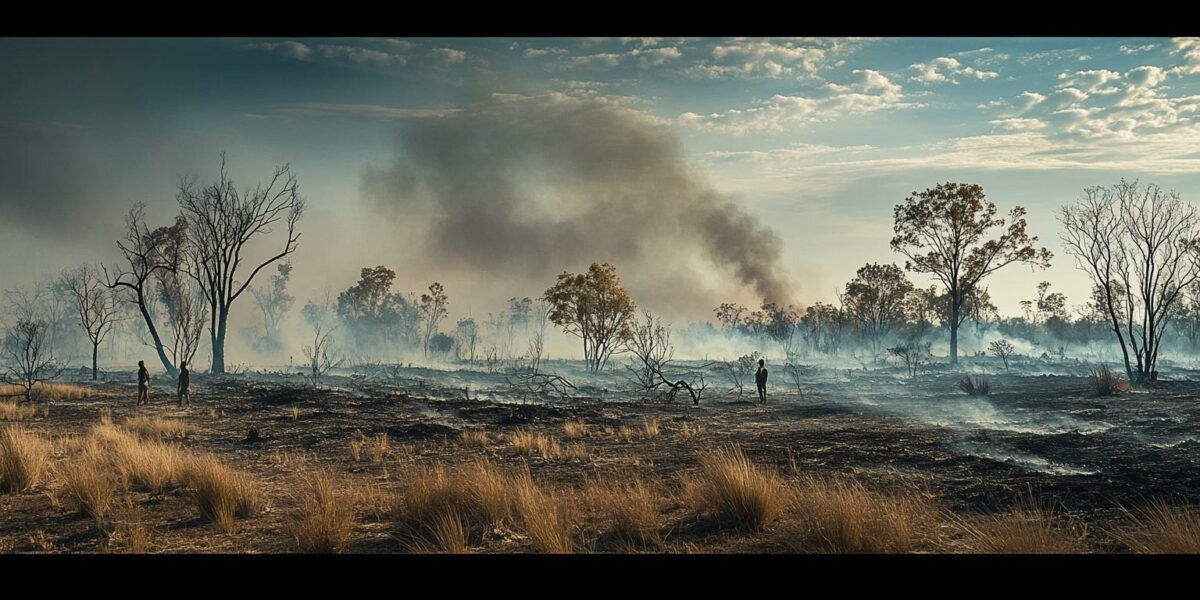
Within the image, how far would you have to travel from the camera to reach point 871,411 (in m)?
20.0

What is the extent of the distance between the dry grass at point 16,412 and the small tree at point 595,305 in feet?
99.8

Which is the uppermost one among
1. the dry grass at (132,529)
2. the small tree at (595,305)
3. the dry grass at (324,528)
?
the small tree at (595,305)

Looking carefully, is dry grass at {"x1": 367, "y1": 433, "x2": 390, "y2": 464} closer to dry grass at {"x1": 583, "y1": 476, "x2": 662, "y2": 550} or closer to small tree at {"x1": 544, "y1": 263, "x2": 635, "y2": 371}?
dry grass at {"x1": 583, "y1": 476, "x2": 662, "y2": 550}

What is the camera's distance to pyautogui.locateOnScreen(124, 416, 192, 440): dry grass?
48.2ft

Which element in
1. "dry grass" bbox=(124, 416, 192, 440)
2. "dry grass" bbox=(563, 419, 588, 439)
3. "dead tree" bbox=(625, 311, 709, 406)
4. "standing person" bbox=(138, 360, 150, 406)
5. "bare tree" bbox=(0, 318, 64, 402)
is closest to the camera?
"dry grass" bbox=(124, 416, 192, 440)

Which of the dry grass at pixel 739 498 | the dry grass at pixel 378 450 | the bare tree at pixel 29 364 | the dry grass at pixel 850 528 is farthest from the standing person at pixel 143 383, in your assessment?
the dry grass at pixel 850 528

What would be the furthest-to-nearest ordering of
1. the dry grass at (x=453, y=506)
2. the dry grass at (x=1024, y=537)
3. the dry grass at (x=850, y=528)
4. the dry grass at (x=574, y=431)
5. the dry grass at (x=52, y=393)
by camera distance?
the dry grass at (x=52, y=393) → the dry grass at (x=574, y=431) → the dry grass at (x=453, y=506) → the dry grass at (x=850, y=528) → the dry grass at (x=1024, y=537)

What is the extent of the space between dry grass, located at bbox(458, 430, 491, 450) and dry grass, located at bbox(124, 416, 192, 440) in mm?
6386

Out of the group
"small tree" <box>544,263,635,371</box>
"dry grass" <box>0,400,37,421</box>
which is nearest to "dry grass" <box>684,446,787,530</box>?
"dry grass" <box>0,400,37,421</box>

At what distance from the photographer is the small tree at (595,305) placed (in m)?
46.1

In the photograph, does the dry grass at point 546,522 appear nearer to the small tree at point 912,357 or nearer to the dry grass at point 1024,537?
the dry grass at point 1024,537
